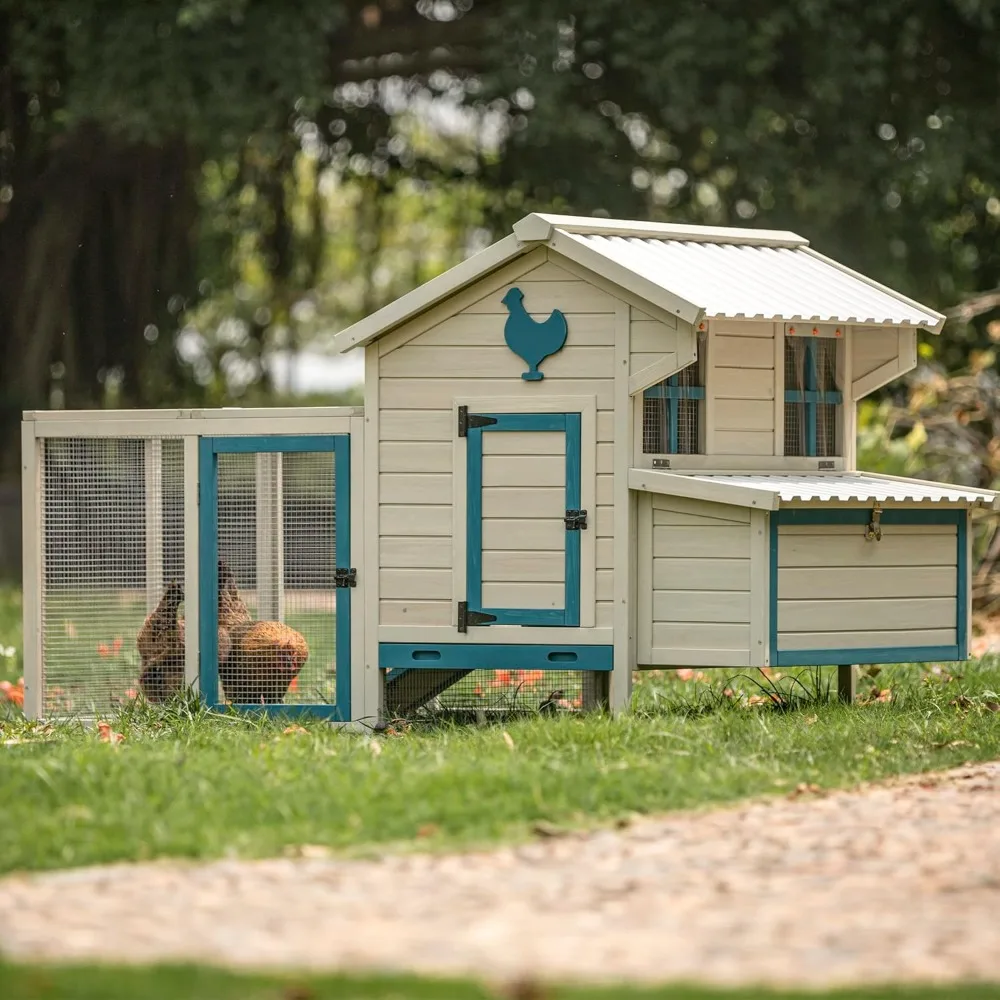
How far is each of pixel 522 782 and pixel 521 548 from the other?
262 centimetres

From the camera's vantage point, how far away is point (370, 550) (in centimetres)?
930

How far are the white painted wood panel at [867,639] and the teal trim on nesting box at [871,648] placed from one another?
0.02 m

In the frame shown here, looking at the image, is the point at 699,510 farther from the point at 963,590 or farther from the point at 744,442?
the point at 963,590

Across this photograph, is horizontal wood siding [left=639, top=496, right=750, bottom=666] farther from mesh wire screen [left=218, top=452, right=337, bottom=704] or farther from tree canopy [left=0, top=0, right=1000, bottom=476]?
tree canopy [left=0, top=0, right=1000, bottom=476]

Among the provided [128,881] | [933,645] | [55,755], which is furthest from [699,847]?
[933,645]

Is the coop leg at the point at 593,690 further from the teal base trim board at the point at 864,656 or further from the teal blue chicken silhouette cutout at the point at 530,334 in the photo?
the teal blue chicken silhouette cutout at the point at 530,334

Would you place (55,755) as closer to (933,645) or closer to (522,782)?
(522,782)

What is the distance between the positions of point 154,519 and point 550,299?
2.60 metres

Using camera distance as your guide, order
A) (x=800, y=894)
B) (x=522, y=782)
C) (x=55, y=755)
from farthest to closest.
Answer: (x=55, y=755), (x=522, y=782), (x=800, y=894)

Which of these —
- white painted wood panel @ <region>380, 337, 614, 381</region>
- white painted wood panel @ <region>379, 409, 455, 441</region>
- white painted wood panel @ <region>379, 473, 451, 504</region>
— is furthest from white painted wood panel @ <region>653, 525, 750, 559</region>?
white painted wood panel @ <region>379, 409, 455, 441</region>

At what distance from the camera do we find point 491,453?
914 centimetres

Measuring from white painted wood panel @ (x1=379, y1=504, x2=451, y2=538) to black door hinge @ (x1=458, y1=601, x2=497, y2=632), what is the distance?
16.5 inches

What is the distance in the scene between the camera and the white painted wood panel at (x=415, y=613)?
9.21 m

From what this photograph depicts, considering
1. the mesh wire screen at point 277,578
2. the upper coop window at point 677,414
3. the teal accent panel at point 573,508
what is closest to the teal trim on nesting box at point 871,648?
the upper coop window at point 677,414
